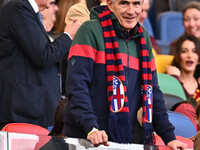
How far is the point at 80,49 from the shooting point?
11.7 ft

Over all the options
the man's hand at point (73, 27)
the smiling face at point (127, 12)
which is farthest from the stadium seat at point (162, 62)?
the smiling face at point (127, 12)

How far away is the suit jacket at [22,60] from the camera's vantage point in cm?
439

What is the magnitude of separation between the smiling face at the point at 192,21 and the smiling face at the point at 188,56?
1013 millimetres

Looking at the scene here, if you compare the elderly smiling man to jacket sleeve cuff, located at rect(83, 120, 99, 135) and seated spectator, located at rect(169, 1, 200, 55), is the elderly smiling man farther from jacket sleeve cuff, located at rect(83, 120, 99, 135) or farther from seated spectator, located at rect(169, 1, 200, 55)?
seated spectator, located at rect(169, 1, 200, 55)

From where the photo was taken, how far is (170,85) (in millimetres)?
6234

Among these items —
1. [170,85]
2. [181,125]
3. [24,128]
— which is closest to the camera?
[24,128]

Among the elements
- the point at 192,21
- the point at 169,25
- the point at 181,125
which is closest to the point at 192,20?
the point at 192,21

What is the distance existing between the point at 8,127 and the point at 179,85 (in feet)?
8.96

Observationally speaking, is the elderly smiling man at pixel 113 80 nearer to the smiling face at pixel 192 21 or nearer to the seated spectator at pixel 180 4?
the smiling face at pixel 192 21

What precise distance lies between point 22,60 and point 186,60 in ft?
9.87

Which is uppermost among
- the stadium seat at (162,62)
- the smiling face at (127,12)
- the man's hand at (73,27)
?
the smiling face at (127,12)

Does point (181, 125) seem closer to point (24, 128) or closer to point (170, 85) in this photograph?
point (170, 85)

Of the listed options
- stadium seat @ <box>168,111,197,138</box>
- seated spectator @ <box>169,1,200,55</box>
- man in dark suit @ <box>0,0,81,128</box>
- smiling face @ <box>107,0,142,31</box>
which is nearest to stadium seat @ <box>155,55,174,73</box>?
seated spectator @ <box>169,1,200,55</box>

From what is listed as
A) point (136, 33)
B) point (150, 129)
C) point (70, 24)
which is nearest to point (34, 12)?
point (70, 24)
